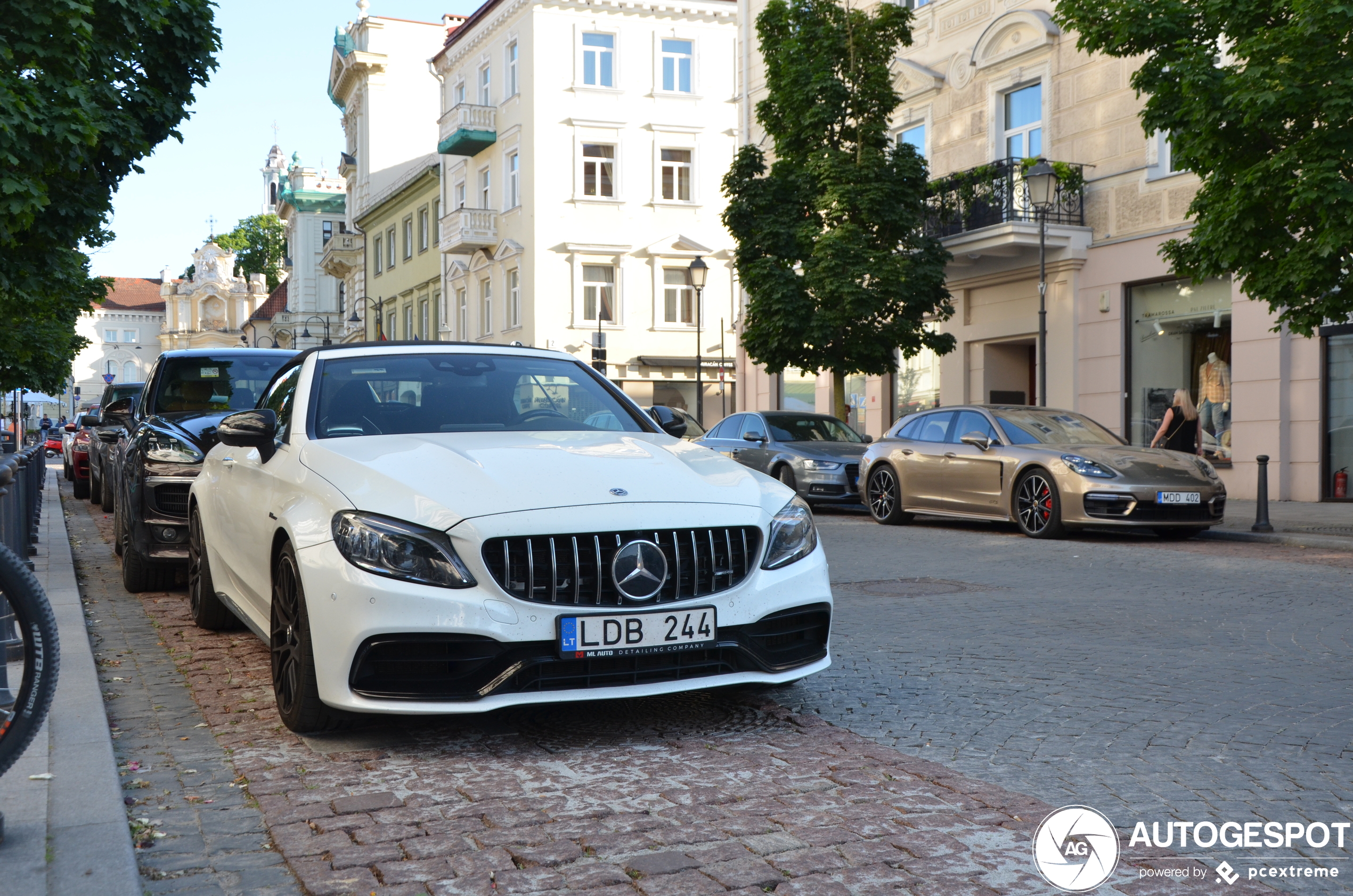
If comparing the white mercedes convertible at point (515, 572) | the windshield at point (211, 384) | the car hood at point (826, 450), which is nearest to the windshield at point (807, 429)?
the car hood at point (826, 450)

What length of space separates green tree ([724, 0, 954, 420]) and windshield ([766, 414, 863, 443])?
3.01 metres

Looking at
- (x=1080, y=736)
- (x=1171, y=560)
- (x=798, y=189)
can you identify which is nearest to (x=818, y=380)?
(x=798, y=189)

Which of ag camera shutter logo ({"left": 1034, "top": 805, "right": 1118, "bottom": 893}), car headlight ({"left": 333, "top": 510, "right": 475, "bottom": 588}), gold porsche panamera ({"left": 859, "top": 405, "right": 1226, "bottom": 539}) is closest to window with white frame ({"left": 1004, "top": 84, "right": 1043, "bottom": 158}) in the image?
gold porsche panamera ({"left": 859, "top": 405, "right": 1226, "bottom": 539})

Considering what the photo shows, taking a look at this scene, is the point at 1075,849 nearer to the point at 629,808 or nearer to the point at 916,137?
the point at 629,808

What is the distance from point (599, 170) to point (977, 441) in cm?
2888

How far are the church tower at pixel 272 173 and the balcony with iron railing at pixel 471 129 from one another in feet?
351

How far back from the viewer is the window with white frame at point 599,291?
41.6 meters

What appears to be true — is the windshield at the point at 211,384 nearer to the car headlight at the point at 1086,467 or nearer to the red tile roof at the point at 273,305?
the car headlight at the point at 1086,467

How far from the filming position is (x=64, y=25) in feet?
37.3

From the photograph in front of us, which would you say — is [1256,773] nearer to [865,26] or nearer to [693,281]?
[865,26]

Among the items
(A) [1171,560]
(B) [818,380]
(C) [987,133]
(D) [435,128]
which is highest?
(D) [435,128]

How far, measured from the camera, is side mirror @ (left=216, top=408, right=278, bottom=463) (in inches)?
219

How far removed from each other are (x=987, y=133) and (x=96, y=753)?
23.0 meters

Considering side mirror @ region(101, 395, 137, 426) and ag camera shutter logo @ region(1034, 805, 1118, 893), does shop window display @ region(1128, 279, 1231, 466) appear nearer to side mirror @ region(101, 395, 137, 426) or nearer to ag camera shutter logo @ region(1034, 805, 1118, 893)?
side mirror @ region(101, 395, 137, 426)
